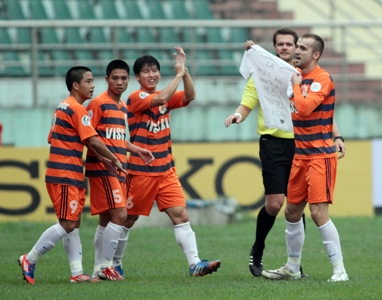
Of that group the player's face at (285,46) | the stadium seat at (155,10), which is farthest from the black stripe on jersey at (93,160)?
the stadium seat at (155,10)

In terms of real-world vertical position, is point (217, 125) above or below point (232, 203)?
above

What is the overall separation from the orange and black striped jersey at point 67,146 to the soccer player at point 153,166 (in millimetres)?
647

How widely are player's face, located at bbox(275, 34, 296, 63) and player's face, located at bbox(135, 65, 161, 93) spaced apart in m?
1.16

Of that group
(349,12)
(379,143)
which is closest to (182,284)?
(379,143)

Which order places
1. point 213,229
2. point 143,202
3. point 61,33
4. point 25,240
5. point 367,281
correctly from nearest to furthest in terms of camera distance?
point 367,281, point 143,202, point 25,240, point 213,229, point 61,33

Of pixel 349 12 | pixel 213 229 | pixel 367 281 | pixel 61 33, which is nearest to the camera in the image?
pixel 367 281

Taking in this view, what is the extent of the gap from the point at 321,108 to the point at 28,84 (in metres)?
7.89

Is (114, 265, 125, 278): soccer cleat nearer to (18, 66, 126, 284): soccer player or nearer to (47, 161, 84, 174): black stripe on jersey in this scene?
(18, 66, 126, 284): soccer player

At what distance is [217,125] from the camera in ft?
46.8

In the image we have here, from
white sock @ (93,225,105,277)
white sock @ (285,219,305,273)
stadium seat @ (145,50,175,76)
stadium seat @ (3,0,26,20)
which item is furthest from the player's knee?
stadium seat @ (3,0,26,20)

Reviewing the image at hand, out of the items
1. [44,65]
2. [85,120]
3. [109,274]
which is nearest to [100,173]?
[85,120]

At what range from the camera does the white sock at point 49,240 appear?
7.53 meters

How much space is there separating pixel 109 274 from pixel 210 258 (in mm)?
1919

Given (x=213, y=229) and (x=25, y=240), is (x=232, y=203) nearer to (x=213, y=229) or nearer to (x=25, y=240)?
(x=213, y=229)
